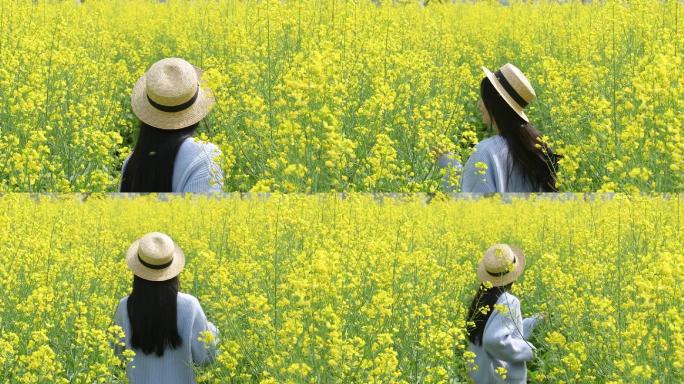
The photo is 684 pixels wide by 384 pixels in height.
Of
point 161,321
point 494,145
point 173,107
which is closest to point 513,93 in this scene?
point 494,145

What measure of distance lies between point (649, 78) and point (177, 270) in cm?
297

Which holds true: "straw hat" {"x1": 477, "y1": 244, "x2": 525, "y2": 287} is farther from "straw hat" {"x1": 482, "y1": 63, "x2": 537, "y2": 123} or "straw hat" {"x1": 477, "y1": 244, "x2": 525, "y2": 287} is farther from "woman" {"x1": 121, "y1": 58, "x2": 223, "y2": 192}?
"woman" {"x1": 121, "y1": 58, "x2": 223, "y2": 192}

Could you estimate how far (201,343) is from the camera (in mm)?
5836

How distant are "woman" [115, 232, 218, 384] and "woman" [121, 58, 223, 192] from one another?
1.05 ft

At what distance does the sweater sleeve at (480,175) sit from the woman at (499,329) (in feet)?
1.02

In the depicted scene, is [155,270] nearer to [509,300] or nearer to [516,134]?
[509,300]

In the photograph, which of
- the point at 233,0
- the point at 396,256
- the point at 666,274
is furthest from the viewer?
the point at 233,0

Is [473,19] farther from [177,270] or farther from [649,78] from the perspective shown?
[177,270]

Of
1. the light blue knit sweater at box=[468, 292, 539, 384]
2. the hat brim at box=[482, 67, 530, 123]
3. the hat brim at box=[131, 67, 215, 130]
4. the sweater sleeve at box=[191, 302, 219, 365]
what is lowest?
the light blue knit sweater at box=[468, 292, 539, 384]

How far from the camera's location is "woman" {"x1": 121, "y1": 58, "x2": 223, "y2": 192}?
5.71 meters

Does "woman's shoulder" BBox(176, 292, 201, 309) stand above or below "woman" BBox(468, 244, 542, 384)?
above

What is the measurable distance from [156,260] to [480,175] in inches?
71.0

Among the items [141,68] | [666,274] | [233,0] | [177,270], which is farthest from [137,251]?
[233,0]

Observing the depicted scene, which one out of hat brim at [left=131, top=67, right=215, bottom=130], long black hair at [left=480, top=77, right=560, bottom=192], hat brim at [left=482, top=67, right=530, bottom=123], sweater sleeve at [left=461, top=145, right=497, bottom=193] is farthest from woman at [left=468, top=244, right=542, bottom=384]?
hat brim at [left=131, top=67, right=215, bottom=130]
